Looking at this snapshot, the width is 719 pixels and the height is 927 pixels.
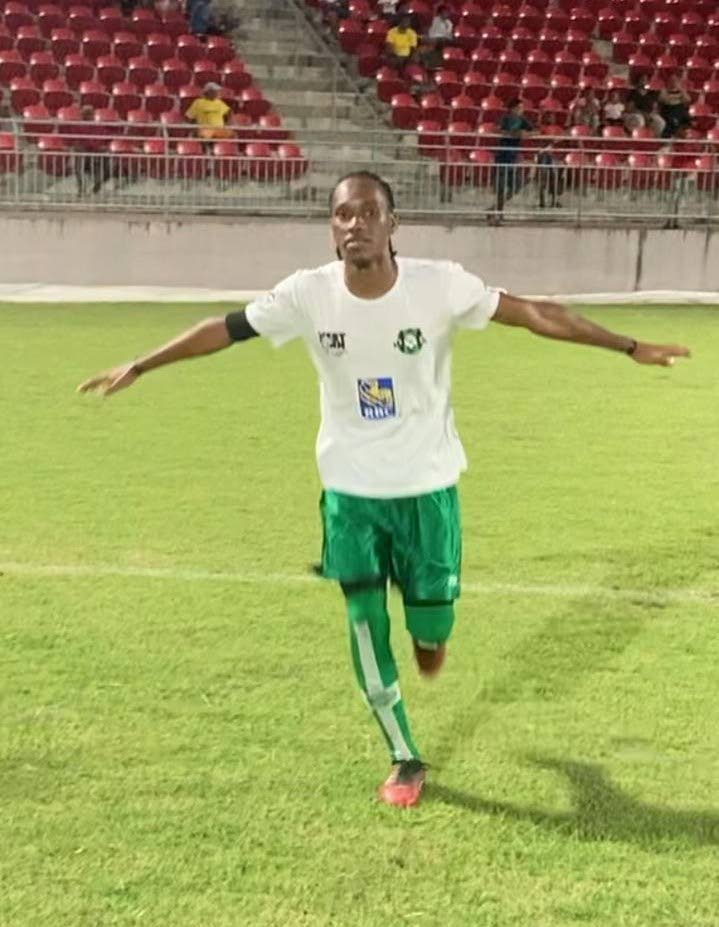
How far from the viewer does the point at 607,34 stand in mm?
25453

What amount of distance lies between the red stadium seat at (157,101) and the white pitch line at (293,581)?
15.7 meters

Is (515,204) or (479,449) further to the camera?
(515,204)

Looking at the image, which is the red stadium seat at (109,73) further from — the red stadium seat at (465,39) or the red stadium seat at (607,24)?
the red stadium seat at (607,24)

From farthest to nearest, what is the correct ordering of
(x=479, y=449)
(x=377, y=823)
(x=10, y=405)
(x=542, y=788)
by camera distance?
(x=10, y=405) < (x=479, y=449) < (x=542, y=788) < (x=377, y=823)

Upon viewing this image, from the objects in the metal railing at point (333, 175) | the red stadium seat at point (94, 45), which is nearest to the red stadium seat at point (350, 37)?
the red stadium seat at point (94, 45)

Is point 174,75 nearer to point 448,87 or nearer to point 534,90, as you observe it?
point 448,87

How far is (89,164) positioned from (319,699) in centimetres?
1505

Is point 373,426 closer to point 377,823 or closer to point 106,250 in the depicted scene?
point 377,823

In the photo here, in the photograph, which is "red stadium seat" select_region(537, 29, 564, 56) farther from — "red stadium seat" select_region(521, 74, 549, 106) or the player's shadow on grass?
the player's shadow on grass

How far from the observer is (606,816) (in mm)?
3854

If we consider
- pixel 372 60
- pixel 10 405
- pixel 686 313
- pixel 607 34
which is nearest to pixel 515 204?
pixel 686 313

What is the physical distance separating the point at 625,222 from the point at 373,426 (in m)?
16.5

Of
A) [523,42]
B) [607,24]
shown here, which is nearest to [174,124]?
[523,42]

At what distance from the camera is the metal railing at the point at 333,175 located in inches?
725
